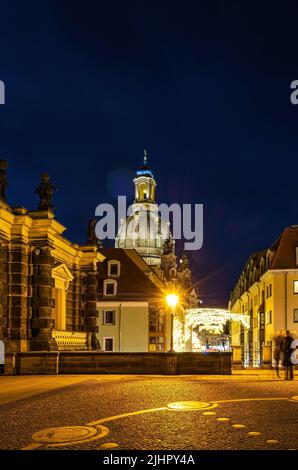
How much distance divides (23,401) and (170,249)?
99.0 meters

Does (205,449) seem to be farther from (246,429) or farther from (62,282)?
(62,282)

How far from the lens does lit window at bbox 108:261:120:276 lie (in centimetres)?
6084

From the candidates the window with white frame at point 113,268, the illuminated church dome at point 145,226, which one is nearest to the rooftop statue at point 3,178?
the window with white frame at point 113,268

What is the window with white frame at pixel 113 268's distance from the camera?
60844mm

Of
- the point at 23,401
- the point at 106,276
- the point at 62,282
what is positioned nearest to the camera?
the point at 23,401

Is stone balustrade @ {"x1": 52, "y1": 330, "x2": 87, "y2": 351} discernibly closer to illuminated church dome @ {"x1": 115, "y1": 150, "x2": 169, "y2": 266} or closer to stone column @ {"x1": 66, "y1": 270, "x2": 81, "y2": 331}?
stone column @ {"x1": 66, "y1": 270, "x2": 81, "y2": 331}

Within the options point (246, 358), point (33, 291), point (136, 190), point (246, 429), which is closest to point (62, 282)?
point (33, 291)

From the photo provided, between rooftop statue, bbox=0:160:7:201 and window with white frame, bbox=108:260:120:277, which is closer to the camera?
rooftop statue, bbox=0:160:7:201

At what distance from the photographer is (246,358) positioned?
74000mm

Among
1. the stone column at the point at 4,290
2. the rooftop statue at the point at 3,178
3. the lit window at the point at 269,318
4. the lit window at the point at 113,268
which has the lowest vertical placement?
the lit window at the point at 269,318

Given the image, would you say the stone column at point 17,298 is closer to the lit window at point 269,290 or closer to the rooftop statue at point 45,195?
the rooftop statue at point 45,195

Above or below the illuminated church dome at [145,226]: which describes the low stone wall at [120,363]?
below

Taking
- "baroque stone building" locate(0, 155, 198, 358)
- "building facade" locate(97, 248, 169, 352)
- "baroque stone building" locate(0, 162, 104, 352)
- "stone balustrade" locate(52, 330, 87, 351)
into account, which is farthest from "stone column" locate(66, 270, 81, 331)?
"building facade" locate(97, 248, 169, 352)

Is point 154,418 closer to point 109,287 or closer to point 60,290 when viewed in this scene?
point 60,290
